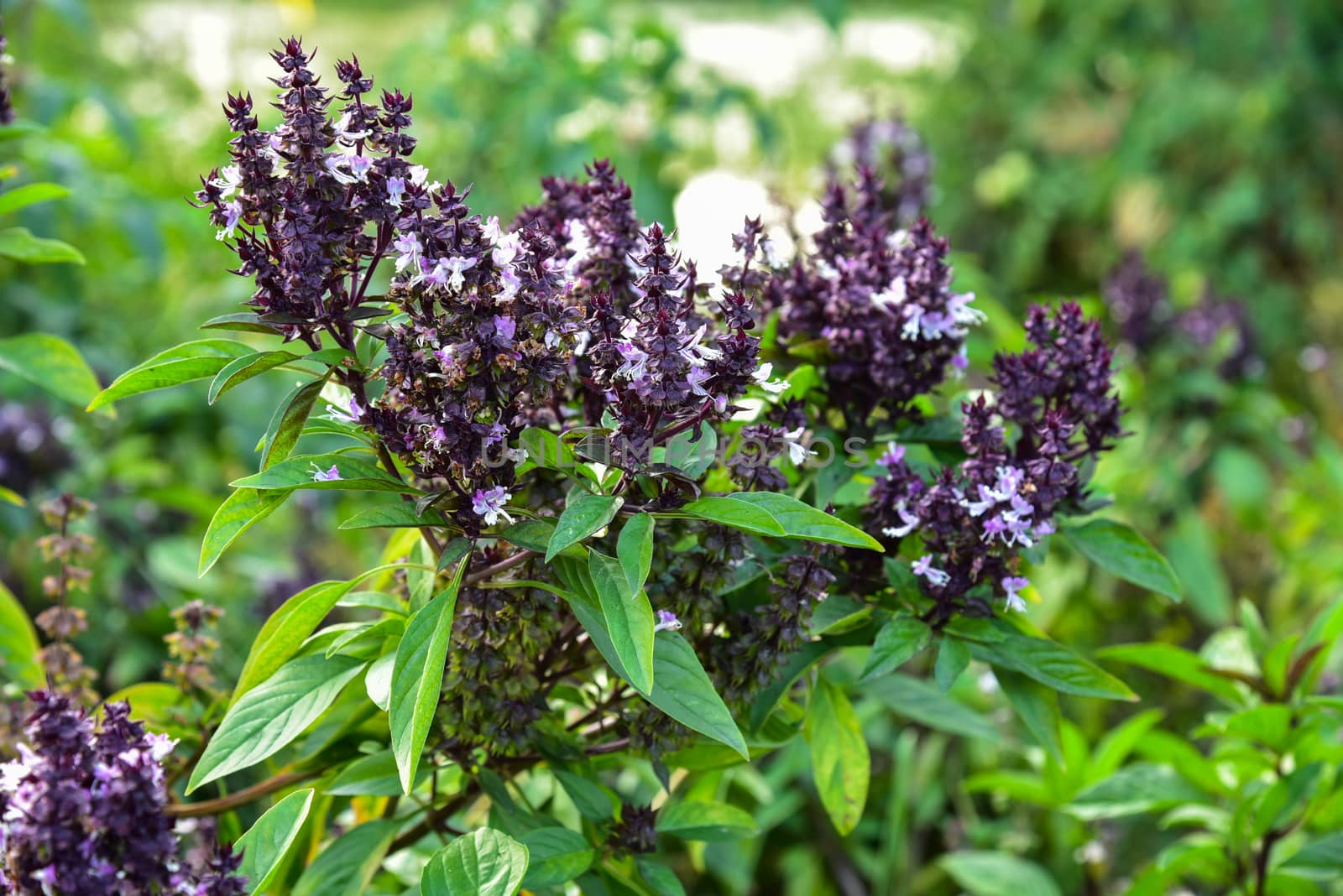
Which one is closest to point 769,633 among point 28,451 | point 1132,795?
point 1132,795

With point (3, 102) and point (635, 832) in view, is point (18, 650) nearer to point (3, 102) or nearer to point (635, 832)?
point (3, 102)

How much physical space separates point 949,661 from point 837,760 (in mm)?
190

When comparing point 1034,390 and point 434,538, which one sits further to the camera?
point 1034,390

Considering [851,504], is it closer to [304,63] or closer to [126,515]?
[304,63]

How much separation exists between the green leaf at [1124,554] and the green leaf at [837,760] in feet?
0.94

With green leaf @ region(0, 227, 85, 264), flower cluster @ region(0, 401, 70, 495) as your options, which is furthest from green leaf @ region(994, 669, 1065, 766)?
flower cluster @ region(0, 401, 70, 495)

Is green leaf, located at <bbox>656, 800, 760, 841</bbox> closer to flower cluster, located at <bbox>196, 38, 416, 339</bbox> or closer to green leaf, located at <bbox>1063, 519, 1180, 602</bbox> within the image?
green leaf, located at <bbox>1063, 519, 1180, 602</bbox>

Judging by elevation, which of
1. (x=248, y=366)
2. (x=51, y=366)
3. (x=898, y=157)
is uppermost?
(x=898, y=157)

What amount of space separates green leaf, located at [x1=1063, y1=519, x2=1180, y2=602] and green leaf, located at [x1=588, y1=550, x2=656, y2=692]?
501 mm

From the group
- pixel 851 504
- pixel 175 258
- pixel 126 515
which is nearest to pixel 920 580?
pixel 851 504

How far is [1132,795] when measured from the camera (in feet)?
4.70

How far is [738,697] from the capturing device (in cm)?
103

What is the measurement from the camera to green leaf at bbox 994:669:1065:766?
3.55 feet

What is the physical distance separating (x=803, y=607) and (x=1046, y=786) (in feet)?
2.84
